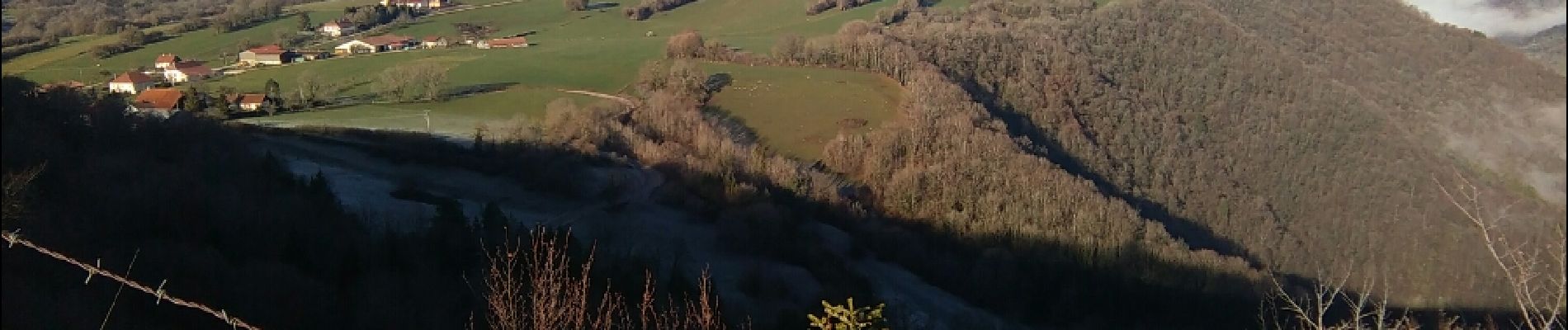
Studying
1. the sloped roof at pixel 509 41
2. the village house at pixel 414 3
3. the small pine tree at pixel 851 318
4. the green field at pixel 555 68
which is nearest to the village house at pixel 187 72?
the green field at pixel 555 68

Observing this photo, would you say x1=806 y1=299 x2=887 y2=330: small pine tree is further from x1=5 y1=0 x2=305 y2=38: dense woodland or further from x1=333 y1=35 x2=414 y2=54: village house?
x1=333 y1=35 x2=414 y2=54: village house

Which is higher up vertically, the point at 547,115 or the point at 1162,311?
the point at 547,115

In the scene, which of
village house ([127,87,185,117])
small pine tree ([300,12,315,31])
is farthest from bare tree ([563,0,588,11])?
village house ([127,87,185,117])

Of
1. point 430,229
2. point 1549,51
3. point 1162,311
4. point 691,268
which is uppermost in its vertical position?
point 1549,51

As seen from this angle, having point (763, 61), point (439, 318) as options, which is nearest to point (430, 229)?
point (439, 318)

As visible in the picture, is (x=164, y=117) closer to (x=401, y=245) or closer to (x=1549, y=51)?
(x=401, y=245)

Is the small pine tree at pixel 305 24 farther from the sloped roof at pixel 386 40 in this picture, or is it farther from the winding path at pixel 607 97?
the winding path at pixel 607 97
